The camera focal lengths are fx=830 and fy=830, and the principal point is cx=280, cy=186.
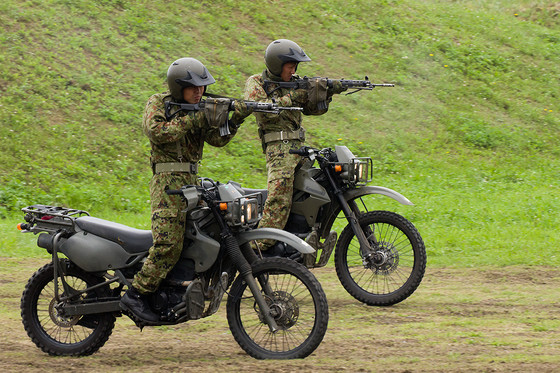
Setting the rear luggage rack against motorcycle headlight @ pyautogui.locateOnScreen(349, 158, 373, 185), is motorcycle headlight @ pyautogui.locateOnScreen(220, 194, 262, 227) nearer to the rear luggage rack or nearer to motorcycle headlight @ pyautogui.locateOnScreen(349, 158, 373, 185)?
the rear luggage rack

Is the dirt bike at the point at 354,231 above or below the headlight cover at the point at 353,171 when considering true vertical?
below

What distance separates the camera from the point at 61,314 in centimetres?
644

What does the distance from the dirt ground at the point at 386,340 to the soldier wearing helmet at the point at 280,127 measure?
108cm

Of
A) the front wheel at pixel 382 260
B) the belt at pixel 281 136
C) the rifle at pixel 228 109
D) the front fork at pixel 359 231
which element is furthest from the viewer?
the belt at pixel 281 136

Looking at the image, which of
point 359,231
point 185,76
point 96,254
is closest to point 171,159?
point 185,76

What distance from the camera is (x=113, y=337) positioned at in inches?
275

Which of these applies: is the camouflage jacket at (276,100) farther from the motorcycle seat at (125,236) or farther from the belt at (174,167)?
the motorcycle seat at (125,236)

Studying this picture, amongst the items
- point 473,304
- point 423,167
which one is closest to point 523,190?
point 423,167

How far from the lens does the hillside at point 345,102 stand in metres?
13.3

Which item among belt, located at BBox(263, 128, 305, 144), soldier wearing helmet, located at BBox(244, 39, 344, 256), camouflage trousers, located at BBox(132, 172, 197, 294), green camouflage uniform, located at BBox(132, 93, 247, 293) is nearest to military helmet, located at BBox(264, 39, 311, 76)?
soldier wearing helmet, located at BBox(244, 39, 344, 256)

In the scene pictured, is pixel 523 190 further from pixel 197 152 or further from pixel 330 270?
pixel 197 152

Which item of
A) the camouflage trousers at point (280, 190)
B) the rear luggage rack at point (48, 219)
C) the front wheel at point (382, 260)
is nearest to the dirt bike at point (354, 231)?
the front wheel at point (382, 260)

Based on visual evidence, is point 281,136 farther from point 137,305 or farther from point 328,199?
point 137,305

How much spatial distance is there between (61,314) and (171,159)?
58.2 inches
